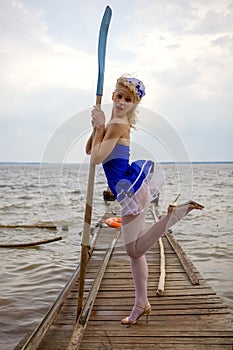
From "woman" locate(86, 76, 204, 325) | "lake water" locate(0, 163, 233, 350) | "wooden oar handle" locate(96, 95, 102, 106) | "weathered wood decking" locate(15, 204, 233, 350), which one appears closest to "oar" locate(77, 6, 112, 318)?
"wooden oar handle" locate(96, 95, 102, 106)

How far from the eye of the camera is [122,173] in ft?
10.9

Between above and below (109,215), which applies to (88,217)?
above

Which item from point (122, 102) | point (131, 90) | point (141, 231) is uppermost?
point (131, 90)

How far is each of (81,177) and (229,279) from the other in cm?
418

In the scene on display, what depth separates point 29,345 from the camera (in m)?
3.16

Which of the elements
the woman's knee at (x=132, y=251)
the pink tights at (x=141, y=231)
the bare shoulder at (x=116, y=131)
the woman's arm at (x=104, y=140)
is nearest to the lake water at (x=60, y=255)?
the pink tights at (x=141, y=231)

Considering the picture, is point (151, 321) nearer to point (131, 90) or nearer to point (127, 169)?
point (127, 169)

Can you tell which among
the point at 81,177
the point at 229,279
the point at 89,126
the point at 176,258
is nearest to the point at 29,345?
the point at 81,177

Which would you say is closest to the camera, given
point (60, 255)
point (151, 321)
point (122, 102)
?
point (122, 102)

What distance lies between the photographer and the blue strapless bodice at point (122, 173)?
3297mm

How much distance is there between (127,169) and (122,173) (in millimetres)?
59

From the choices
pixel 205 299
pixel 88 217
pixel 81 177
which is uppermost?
pixel 81 177

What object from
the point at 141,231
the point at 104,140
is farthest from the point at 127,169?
the point at 141,231

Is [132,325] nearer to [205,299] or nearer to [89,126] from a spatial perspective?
[205,299]
